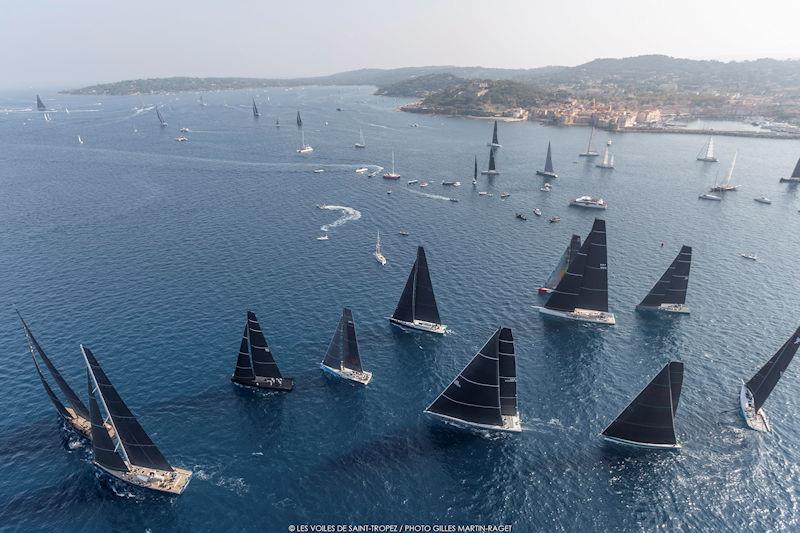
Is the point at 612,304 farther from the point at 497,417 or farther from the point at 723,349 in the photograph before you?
the point at 497,417

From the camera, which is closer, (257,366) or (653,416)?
(653,416)

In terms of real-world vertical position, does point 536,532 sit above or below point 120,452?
below

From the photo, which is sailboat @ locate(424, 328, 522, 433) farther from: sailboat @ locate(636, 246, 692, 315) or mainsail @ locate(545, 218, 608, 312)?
sailboat @ locate(636, 246, 692, 315)

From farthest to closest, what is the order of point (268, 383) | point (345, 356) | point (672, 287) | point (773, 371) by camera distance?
point (672, 287) → point (345, 356) → point (268, 383) → point (773, 371)

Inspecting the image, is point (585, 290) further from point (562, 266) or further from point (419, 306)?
point (419, 306)

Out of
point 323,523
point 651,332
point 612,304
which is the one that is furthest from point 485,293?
point 323,523

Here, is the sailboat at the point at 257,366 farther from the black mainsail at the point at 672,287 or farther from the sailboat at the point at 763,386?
the black mainsail at the point at 672,287

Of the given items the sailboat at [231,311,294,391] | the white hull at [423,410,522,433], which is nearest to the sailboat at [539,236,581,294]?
the white hull at [423,410,522,433]

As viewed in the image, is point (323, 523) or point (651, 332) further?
point (651, 332)

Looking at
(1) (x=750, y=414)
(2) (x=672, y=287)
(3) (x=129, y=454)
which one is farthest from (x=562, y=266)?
(3) (x=129, y=454)
